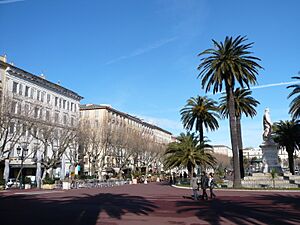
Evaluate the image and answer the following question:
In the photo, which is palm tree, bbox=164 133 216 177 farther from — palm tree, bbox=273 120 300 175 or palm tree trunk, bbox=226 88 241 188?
palm tree, bbox=273 120 300 175

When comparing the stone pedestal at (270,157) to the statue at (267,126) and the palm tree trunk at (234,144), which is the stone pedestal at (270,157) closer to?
the statue at (267,126)

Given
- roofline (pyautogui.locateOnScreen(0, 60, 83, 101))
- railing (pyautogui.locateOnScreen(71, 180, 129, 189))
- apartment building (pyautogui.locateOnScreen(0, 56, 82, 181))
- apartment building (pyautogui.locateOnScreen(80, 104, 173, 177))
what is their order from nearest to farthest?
railing (pyautogui.locateOnScreen(71, 180, 129, 189))
apartment building (pyautogui.locateOnScreen(0, 56, 82, 181))
roofline (pyautogui.locateOnScreen(0, 60, 83, 101))
apartment building (pyautogui.locateOnScreen(80, 104, 173, 177))

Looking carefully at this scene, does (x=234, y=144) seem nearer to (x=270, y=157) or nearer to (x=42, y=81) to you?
(x=270, y=157)

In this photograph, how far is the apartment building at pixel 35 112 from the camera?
46312mm

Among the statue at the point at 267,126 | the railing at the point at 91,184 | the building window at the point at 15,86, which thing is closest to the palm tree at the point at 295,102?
the statue at the point at 267,126

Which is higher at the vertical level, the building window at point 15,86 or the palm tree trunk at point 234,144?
the building window at point 15,86

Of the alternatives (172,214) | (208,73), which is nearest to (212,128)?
(208,73)

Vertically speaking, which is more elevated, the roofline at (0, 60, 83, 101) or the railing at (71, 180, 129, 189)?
the roofline at (0, 60, 83, 101)

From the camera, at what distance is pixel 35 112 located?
168 ft

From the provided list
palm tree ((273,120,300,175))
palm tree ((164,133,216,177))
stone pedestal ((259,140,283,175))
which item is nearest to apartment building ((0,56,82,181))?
palm tree ((164,133,216,177))

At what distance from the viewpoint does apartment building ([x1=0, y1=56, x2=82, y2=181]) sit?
4631 cm

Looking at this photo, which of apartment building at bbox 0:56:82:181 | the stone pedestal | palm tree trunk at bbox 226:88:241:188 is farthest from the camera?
apartment building at bbox 0:56:82:181

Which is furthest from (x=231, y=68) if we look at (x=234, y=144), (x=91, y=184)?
(x=91, y=184)

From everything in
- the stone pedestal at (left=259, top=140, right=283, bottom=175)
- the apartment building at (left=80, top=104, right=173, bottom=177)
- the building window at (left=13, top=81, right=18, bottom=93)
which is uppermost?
the building window at (left=13, top=81, right=18, bottom=93)
